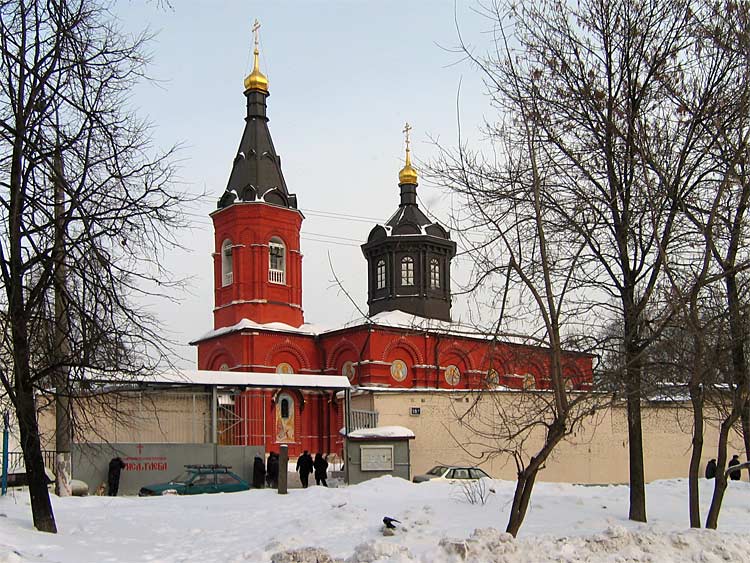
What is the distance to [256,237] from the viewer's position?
134 ft

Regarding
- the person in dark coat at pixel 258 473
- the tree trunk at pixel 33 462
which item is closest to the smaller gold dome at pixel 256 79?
the person in dark coat at pixel 258 473

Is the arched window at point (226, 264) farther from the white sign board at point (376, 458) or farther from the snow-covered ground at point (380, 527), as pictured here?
the snow-covered ground at point (380, 527)

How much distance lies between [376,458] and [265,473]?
3.07 meters

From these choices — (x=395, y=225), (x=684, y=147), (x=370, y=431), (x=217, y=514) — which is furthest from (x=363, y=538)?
(x=395, y=225)

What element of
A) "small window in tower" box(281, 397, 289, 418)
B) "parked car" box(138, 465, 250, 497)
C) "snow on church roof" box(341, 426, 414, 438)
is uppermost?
"small window in tower" box(281, 397, 289, 418)

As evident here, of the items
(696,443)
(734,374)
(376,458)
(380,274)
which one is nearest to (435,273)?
(380,274)

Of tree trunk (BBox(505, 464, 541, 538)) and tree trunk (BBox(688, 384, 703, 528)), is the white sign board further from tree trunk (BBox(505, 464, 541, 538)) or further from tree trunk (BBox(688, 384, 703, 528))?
tree trunk (BBox(505, 464, 541, 538))

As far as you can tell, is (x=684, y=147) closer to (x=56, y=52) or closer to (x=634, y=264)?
(x=634, y=264)

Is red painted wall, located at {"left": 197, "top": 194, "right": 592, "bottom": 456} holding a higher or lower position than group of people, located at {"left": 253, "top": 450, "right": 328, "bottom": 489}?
higher

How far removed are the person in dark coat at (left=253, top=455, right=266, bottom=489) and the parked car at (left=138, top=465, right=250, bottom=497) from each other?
2.15 meters

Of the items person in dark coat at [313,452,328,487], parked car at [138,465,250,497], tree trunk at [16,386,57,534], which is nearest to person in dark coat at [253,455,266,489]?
person in dark coat at [313,452,328,487]

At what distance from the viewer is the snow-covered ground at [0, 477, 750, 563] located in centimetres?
1067

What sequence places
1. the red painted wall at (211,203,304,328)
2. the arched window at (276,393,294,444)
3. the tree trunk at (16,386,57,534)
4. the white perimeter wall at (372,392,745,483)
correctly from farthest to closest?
the red painted wall at (211,203,304,328) → the arched window at (276,393,294,444) → the white perimeter wall at (372,392,745,483) → the tree trunk at (16,386,57,534)

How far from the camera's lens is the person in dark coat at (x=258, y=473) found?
24.4 m
